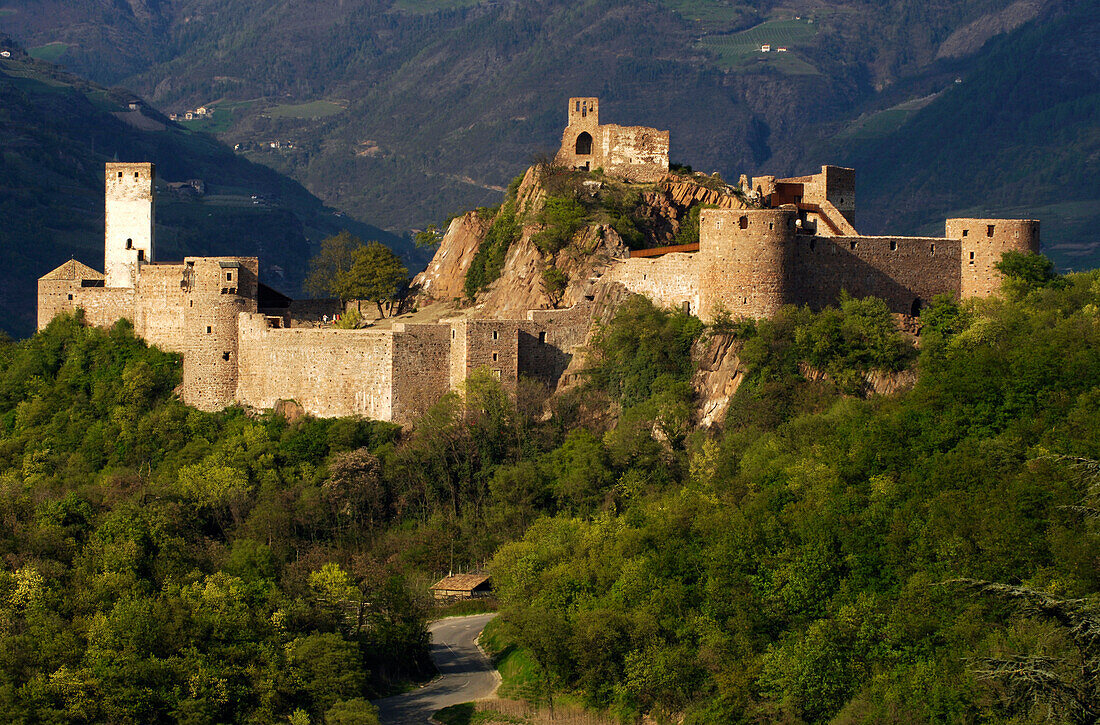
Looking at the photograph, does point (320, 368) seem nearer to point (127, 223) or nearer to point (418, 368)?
point (418, 368)

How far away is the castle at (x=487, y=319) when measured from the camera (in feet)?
237

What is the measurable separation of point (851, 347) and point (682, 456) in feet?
25.5

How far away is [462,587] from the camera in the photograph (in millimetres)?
73312

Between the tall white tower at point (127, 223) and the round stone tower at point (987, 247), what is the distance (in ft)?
114

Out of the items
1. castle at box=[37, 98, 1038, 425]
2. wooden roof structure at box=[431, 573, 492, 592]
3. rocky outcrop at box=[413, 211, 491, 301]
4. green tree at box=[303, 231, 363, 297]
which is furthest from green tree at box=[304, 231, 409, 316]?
wooden roof structure at box=[431, 573, 492, 592]

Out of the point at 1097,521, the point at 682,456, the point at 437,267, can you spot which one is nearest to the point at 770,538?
the point at 682,456

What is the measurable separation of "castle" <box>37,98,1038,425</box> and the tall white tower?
9.4 inches

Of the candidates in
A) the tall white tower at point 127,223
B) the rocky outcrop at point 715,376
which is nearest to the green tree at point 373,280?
the tall white tower at point 127,223

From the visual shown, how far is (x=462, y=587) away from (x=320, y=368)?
35.4 feet

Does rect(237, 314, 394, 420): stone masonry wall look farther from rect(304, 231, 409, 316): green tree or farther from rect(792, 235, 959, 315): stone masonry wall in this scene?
rect(792, 235, 959, 315): stone masonry wall

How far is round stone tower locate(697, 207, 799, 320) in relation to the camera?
71.5 m

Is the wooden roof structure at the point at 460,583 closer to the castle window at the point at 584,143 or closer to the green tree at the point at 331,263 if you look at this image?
the green tree at the point at 331,263

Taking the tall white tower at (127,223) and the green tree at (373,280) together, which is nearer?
the tall white tower at (127,223)

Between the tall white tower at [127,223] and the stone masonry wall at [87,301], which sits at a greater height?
the tall white tower at [127,223]
